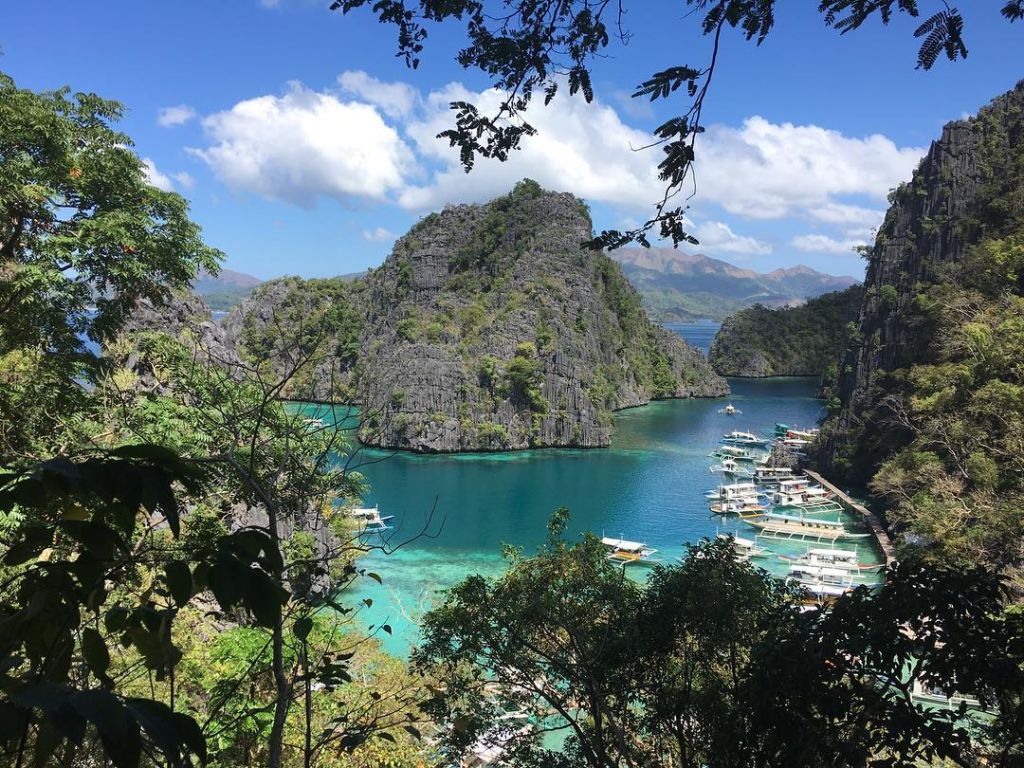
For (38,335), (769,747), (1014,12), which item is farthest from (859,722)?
(38,335)

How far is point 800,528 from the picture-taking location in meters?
26.4

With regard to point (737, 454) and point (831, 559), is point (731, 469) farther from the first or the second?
point (831, 559)

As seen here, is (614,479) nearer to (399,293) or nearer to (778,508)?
(778,508)

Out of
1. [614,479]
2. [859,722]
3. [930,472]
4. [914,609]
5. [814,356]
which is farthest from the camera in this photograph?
[814,356]

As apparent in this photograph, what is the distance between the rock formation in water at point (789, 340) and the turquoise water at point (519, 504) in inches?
1590

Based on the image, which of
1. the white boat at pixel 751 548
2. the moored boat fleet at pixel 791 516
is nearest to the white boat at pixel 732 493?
the moored boat fleet at pixel 791 516

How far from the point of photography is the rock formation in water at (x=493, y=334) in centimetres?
4359

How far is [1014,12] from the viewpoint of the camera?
8.72 ft

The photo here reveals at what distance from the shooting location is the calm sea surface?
2098cm

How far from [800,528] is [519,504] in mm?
12092

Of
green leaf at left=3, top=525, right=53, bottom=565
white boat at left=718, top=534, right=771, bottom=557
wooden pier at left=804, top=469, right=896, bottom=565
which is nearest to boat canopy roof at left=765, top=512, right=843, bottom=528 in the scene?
wooden pier at left=804, top=469, right=896, bottom=565

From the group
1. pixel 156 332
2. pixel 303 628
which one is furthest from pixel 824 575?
pixel 303 628

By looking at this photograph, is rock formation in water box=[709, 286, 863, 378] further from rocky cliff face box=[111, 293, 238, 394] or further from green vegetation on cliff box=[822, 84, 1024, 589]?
rocky cliff face box=[111, 293, 238, 394]

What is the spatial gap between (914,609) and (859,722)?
70 cm
